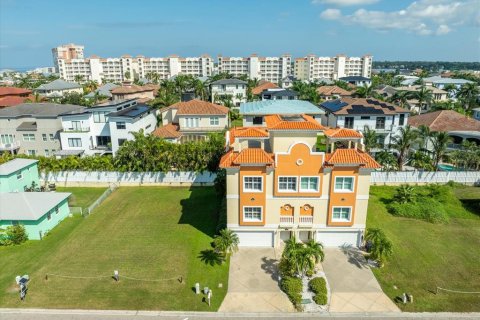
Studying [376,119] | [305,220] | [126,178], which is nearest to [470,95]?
[376,119]

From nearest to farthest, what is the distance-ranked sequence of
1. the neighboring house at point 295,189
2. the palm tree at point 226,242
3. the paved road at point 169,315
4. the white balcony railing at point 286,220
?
1. the paved road at point 169,315
2. the palm tree at point 226,242
3. the neighboring house at point 295,189
4. the white balcony railing at point 286,220

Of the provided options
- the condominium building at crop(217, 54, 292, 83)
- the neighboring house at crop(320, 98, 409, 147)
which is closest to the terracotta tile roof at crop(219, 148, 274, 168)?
the neighboring house at crop(320, 98, 409, 147)

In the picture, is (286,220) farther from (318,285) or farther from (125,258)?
(125,258)

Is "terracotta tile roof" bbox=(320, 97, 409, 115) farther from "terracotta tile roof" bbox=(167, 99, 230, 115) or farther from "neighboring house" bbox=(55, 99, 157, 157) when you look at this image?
"neighboring house" bbox=(55, 99, 157, 157)

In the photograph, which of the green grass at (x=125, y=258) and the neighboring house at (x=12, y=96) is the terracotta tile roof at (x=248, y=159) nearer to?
the green grass at (x=125, y=258)

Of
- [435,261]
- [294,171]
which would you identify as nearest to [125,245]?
[294,171]

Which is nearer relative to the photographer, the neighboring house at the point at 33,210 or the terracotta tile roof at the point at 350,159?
the terracotta tile roof at the point at 350,159

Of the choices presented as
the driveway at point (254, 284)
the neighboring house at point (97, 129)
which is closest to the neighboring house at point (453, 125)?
the driveway at point (254, 284)
